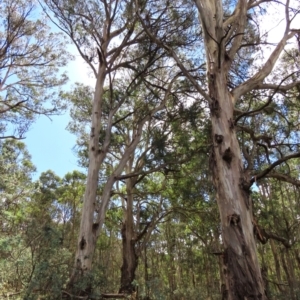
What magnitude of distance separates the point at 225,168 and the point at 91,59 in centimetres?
506

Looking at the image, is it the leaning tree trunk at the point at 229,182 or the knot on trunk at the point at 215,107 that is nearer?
the leaning tree trunk at the point at 229,182

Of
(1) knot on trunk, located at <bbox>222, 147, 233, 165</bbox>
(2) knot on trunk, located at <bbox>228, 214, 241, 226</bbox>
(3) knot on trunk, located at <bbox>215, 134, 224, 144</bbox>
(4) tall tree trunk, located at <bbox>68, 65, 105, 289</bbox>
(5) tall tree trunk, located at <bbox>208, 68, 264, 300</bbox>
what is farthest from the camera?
(4) tall tree trunk, located at <bbox>68, 65, 105, 289</bbox>

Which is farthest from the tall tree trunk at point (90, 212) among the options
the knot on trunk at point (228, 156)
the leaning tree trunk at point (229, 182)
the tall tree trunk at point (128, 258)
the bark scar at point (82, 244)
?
the tall tree trunk at point (128, 258)

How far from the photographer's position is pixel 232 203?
304cm

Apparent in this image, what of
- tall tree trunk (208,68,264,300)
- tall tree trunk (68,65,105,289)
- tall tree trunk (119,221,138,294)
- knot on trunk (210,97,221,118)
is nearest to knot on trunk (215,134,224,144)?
tall tree trunk (208,68,264,300)

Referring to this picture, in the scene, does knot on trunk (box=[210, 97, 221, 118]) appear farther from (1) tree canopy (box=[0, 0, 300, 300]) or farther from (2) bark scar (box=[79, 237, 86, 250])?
(2) bark scar (box=[79, 237, 86, 250])

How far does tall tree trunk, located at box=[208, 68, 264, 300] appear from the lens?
271 cm

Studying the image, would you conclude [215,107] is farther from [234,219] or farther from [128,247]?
[128,247]

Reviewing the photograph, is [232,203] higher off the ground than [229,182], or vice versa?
[229,182]

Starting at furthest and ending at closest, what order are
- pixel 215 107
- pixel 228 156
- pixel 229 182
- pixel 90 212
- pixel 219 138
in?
pixel 90 212 < pixel 215 107 < pixel 219 138 < pixel 228 156 < pixel 229 182

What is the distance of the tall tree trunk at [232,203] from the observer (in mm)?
2713

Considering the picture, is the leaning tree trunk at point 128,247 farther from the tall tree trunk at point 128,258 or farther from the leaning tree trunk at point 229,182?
the leaning tree trunk at point 229,182

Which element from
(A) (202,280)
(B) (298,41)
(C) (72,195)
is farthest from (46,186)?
(B) (298,41)

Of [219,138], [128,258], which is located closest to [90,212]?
[219,138]
